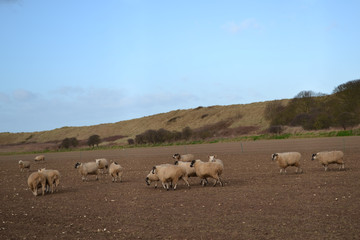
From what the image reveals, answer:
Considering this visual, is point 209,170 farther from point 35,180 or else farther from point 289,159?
point 35,180

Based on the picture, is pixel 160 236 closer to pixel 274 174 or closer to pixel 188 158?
pixel 274 174

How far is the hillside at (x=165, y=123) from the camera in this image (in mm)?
100812

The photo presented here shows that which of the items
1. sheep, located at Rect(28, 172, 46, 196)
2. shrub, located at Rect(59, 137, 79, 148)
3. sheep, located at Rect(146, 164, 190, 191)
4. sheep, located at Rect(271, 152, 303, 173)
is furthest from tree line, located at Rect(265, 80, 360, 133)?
sheep, located at Rect(28, 172, 46, 196)

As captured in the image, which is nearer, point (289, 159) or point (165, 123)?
point (289, 159)

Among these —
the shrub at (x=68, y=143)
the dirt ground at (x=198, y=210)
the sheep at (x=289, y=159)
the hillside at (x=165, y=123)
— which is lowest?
the dirt ground at (x=198, y=210)

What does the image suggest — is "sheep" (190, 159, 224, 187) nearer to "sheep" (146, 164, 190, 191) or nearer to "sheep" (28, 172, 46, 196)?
"sheep" (146, 164, 190, 191)

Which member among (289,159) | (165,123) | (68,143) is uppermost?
(165,123)

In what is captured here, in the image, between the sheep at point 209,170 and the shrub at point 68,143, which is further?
the shrub at point 68,143

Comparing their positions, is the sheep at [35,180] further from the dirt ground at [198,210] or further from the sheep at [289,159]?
the sheep at [289,159]

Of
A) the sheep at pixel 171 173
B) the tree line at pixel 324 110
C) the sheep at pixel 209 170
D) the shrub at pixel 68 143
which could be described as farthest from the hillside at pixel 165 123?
the sheep at pixel 171 173

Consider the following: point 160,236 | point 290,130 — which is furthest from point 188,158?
point 290,130

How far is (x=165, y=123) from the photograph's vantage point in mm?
114375

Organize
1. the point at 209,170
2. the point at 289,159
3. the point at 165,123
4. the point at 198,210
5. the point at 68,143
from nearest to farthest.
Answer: the point at 198,210
the point at 209,170
the point at 289,159
the point at 68,143
the point at 165,123

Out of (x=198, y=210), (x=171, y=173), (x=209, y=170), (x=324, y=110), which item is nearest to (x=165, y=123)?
(x=324, y=110)
